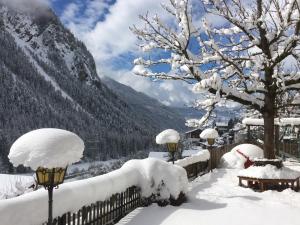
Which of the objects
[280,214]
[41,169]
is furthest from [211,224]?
[41,169]

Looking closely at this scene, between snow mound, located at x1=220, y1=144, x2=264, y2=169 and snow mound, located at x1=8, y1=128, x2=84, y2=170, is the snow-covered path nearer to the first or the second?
snow mound, located at x1=8, y1=128, x2=84, y2=170

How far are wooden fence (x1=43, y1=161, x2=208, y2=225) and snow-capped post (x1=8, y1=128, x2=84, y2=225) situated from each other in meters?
1.01

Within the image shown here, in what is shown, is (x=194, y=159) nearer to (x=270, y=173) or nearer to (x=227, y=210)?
(x=270, y=173)

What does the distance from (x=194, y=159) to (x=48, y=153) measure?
480 inches

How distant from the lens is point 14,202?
646 cm

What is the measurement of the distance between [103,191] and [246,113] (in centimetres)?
2887

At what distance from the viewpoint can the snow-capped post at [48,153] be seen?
22.0 feet

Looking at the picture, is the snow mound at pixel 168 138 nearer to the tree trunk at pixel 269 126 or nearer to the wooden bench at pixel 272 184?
the wooden bench at pixel 272 184

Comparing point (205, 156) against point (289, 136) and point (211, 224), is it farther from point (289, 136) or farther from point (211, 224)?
point (289, 136)

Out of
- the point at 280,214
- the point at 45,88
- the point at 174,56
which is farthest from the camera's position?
the point at 45,88

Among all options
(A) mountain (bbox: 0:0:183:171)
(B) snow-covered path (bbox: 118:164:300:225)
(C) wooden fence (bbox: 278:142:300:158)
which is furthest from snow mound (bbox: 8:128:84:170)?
(A) mountain (bbox: 0:0:183:171)

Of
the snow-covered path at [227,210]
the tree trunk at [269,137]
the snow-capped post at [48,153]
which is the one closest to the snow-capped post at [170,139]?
the snow-covered path at [227,210]

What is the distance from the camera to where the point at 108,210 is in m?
9.85

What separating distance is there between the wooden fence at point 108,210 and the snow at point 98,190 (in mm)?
129
